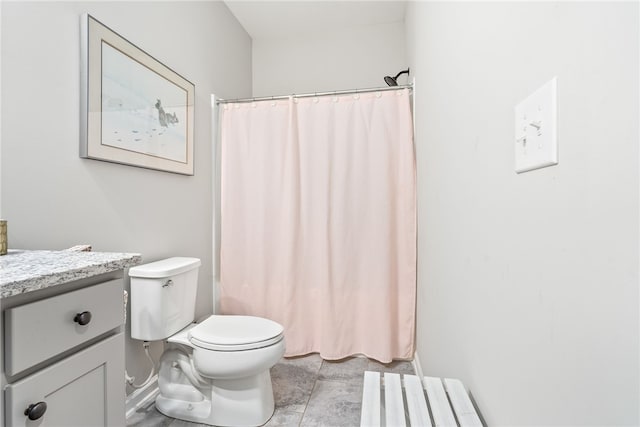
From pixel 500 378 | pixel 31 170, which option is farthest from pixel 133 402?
pixel 500 378

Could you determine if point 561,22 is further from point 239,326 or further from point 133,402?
point 133,402

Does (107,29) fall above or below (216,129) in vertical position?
above

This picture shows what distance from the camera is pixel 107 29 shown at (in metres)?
1.35

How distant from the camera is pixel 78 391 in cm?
72

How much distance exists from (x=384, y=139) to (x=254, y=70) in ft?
5.33

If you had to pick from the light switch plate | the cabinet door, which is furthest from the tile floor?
the light switch plate

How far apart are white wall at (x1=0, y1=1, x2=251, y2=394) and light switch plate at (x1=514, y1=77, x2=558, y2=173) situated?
149 cm

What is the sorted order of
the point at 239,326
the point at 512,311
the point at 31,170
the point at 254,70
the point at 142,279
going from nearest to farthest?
the point at 512,311
the point at 31,170
the point at 142,279
the point at 239,326
the point at 254,70

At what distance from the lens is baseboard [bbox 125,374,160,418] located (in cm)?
153

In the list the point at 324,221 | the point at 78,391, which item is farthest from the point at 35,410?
the point at 324,221

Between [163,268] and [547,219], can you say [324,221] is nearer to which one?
[163,268]

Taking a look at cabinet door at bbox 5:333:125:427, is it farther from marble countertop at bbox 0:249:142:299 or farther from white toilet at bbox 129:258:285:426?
white toilet at bbox 129:258:285:426

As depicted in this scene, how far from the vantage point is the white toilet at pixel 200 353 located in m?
1.39

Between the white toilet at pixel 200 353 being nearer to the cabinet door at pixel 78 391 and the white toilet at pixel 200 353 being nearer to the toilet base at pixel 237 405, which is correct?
the toilet base at pixel 237 405
